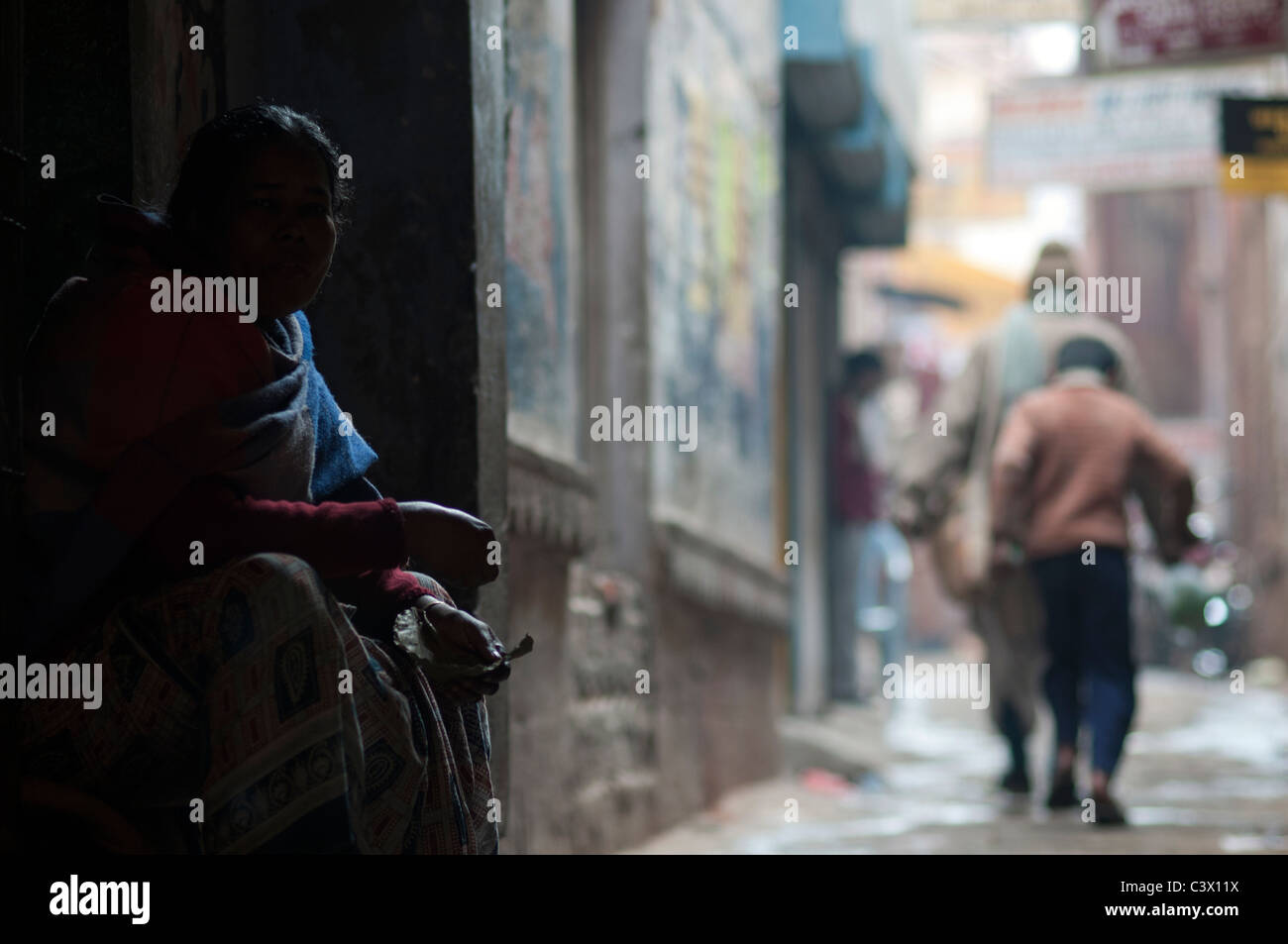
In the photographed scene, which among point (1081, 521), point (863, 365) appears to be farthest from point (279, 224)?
point (863, 365)

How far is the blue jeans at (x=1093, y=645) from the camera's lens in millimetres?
7043

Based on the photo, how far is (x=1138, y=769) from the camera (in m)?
9.59

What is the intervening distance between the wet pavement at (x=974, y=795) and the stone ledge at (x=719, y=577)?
0.75m

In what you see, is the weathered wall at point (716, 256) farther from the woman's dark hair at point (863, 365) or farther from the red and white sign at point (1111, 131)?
the red and white sign at point (1111, 131)

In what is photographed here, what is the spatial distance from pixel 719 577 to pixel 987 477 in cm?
124

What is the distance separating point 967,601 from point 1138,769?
1837 mm

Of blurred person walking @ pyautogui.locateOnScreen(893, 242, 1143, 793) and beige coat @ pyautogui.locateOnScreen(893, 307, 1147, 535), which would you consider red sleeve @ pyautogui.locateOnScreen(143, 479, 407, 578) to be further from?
beige coat @ pyautogui.locateOnScreen(893, 307, 1147, 535)

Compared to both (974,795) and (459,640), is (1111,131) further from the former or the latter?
(459,640)

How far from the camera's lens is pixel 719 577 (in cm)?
762

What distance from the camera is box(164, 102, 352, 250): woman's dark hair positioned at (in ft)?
8.93

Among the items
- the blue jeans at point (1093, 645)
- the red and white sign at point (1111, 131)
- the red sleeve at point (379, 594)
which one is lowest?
the blue jeans at point (1093, 645)

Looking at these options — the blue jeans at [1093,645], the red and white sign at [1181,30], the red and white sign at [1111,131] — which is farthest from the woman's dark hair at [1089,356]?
the red and white sign at [1111,131]

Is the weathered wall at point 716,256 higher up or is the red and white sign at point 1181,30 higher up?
the red and white sign at point 1181,30
